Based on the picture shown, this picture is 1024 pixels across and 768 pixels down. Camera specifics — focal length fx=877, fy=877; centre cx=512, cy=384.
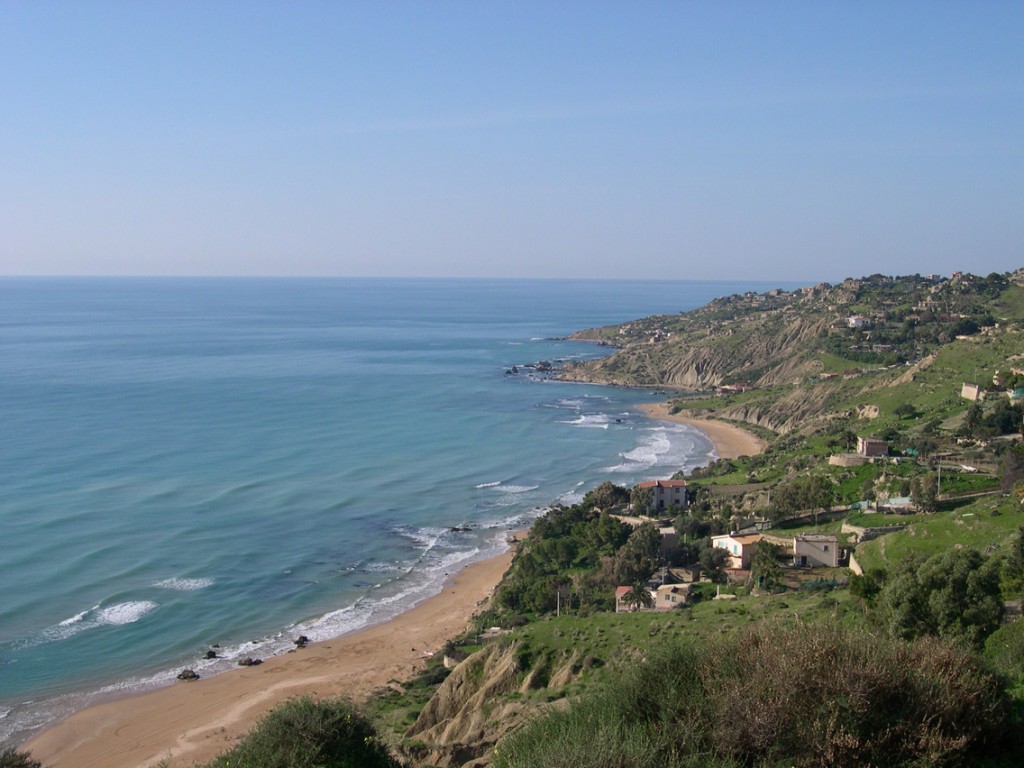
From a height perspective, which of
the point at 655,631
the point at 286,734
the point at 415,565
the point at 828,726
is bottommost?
the point at 415,565

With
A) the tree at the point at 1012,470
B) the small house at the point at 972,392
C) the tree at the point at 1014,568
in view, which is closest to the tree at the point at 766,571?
the tree at the point at 1014,568

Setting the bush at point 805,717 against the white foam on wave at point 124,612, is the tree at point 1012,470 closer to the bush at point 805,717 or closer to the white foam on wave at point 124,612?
the bush at point 805,717

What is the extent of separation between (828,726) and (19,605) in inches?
1409

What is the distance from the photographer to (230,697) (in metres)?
30.8

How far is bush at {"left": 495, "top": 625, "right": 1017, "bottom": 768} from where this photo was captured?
37.3ft

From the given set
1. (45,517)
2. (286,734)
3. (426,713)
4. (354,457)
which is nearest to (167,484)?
(45,517)

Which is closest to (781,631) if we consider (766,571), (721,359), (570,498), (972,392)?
(766,571)

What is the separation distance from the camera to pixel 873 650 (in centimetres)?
1261

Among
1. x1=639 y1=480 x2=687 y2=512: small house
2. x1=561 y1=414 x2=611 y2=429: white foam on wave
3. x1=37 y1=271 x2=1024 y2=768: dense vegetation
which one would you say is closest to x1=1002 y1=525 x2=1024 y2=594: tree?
x1=37 y1=271 x2=1024 y2=768: dense vegetation

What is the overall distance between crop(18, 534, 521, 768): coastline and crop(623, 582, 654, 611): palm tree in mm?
7676

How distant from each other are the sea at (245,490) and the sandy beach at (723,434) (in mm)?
2275

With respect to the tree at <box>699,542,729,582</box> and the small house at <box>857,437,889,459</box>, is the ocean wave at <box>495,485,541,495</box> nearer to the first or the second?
the small house at <box>857,437,889,459</box>

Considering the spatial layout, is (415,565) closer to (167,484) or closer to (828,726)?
(167,484)

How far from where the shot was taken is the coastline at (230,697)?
27.3m
